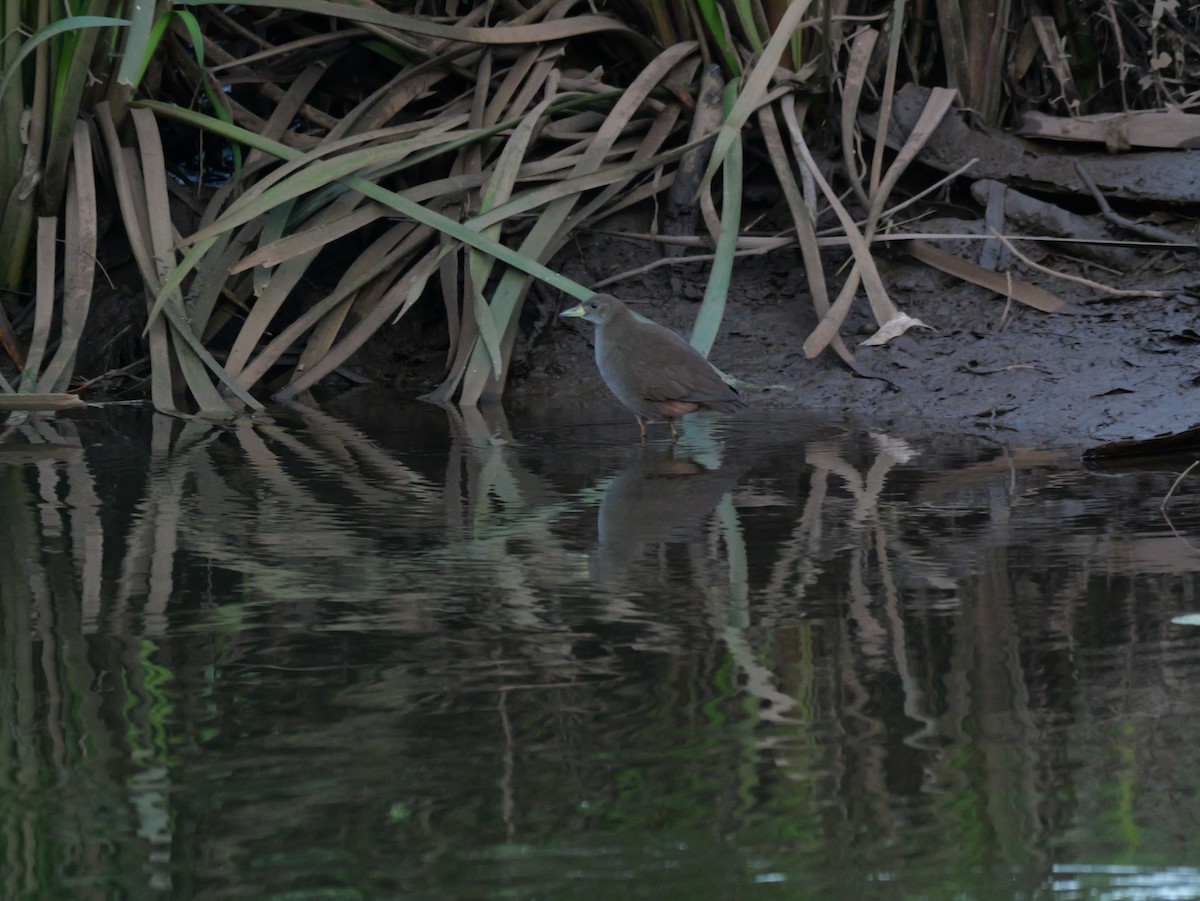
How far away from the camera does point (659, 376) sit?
477 centimetres

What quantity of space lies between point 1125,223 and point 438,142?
2611 mm

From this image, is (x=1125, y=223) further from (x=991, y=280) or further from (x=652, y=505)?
(x=652, y=505)

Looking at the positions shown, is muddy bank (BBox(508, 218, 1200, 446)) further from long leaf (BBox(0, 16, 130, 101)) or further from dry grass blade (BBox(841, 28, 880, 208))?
long leaf (BBox(0, 16, 130, 101))

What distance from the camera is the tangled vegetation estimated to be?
18.2 feet

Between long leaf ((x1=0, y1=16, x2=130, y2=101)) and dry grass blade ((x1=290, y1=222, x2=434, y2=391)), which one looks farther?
dry grass blade ((x1=290, y1=222, x2=434, y2=391))

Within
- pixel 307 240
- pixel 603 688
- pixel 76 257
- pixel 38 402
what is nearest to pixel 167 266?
pixel 76 257

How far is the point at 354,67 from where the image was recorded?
662cm

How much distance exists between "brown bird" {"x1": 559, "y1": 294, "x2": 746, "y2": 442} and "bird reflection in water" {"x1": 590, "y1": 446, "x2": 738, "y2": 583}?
192 millimetres

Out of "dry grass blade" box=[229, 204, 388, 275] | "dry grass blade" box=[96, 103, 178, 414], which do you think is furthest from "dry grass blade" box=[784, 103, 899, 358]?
"dry grass blade" box=[96, 103, 178, 414]

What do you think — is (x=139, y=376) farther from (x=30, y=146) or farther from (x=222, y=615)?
(x=222, y=615)

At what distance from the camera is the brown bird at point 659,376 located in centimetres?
477

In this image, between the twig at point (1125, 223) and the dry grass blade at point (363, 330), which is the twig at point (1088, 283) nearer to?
the twig at point (1125, 223)

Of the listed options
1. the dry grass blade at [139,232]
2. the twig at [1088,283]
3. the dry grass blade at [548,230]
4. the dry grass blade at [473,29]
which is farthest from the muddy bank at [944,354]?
the dry grass blade at [139,232]

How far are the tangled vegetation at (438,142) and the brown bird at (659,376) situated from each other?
39cm
